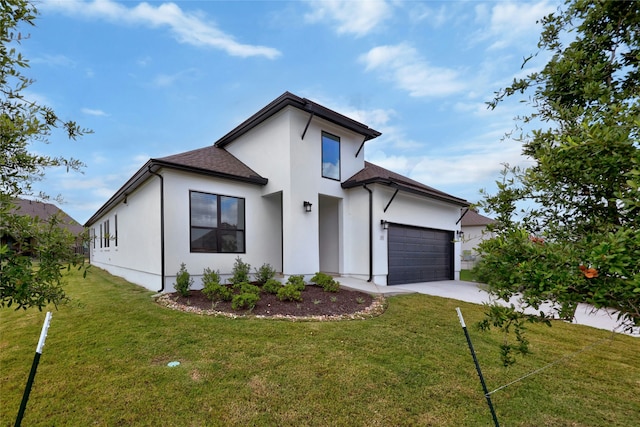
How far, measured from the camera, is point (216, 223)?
30.8 ft

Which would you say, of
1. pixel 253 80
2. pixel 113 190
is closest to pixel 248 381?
pixel 253 80

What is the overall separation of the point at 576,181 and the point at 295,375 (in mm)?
3473

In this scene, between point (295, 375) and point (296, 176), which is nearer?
point (295, 375)

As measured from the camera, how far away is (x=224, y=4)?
7879mm

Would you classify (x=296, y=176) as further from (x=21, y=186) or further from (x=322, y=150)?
(x=21, y=186)

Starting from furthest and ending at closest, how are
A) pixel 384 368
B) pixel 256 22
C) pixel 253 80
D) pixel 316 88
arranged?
1. pixel 316 88
2. pixel 253 80
3. pixel 256 22
4. pixel 384 368

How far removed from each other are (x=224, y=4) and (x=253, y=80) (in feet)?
11.1

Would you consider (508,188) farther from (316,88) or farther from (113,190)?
(113,190)

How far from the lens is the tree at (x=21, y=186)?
1905mm

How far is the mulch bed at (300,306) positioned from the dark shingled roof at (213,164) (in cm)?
373

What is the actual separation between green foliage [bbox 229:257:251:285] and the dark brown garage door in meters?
5.07

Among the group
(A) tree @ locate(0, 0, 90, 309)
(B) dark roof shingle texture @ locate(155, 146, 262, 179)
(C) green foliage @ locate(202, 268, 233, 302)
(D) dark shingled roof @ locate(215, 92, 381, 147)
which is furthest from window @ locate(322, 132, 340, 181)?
(A) tree @ locate(0, 0, 90, 309)

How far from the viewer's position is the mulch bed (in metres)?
6.27

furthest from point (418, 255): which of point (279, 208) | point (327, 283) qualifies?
point (279, 208)
